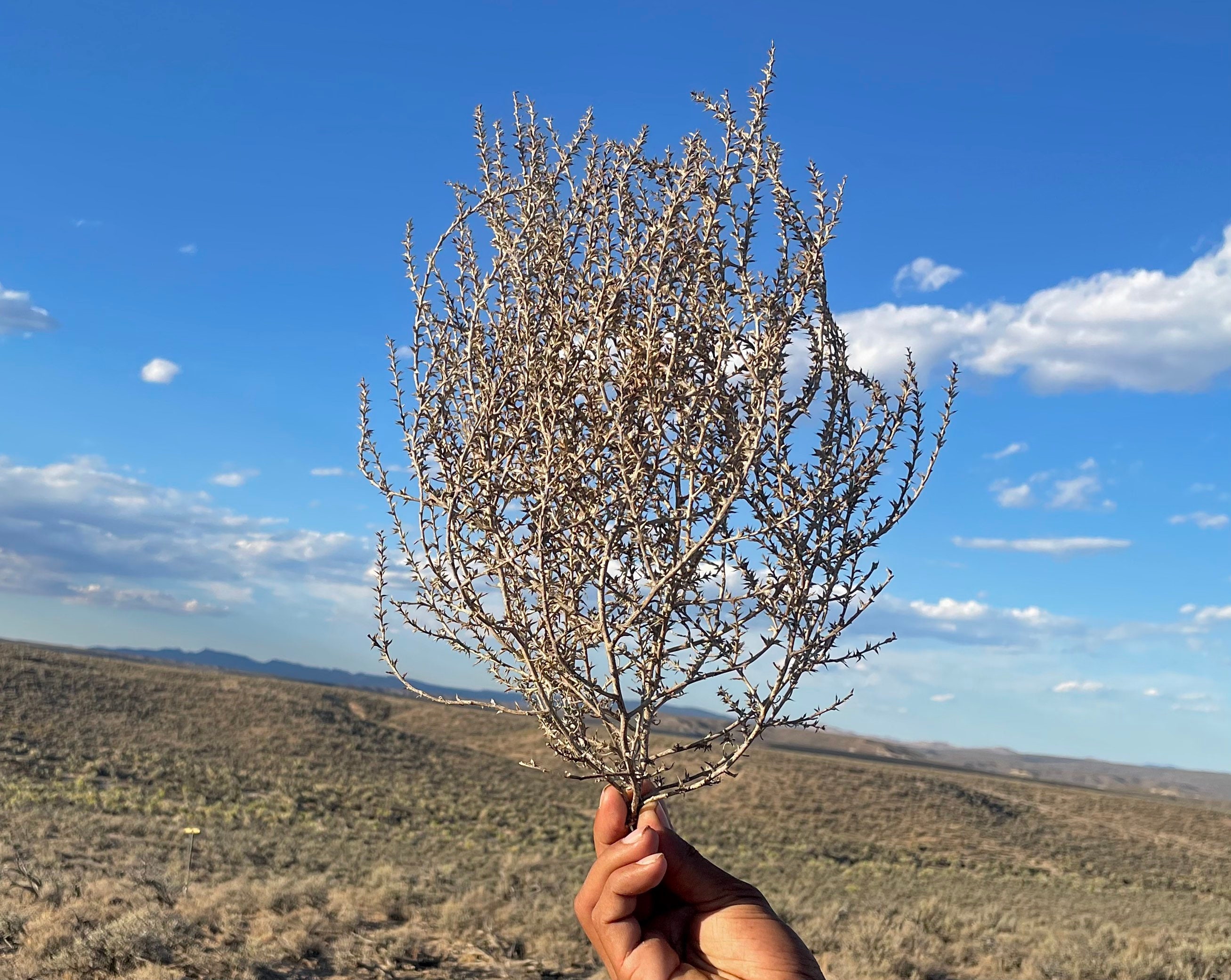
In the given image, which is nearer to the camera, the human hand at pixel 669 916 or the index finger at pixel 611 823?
the human hand at pixel 669 916

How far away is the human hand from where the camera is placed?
322cm

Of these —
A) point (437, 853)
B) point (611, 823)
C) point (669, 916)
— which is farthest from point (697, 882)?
point (437, 853)

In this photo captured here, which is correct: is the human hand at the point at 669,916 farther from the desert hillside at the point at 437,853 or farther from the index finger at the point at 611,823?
the desert hillside at the point at 437,853

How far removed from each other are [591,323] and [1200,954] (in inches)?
555

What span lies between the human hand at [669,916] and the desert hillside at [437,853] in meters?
7.95

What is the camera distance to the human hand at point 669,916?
10.6ft

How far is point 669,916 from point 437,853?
17900 mm

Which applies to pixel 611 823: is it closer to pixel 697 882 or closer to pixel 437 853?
pixel 697 882

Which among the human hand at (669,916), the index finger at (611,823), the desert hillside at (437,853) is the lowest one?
the desert hillside at (437,853)

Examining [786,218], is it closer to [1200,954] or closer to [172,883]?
[172,883]

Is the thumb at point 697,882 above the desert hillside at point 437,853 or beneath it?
above

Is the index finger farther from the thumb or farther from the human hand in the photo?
the thumb

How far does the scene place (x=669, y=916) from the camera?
11.3ft

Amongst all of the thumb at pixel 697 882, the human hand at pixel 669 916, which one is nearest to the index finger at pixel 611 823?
the human hand at pixel 669 916
